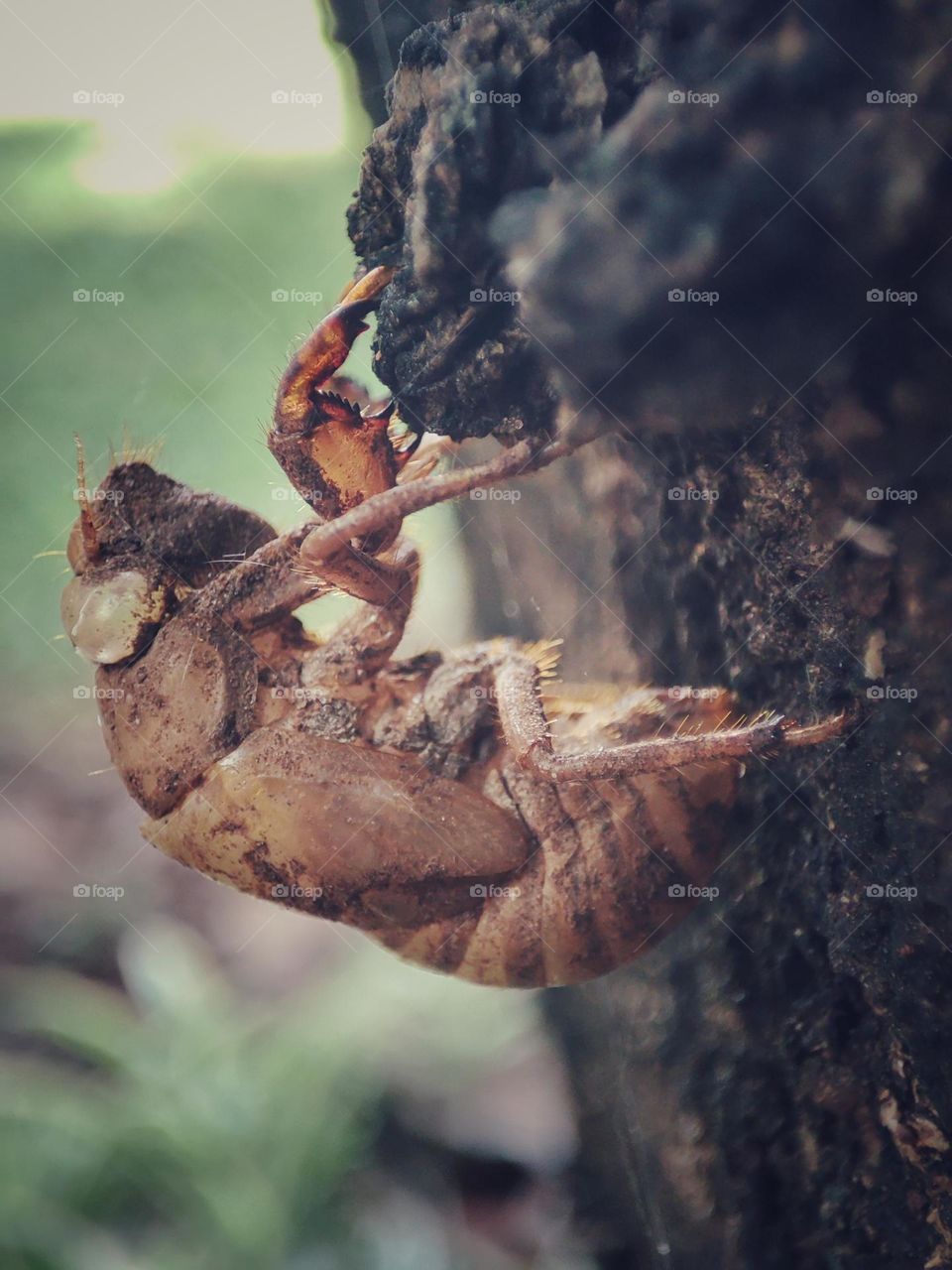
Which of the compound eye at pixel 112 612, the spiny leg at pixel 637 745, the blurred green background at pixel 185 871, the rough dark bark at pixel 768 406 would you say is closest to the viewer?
the rough dark bark at pixel 768 406

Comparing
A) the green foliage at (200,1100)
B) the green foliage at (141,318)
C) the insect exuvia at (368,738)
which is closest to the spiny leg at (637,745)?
the insect exuvia at (368,738)

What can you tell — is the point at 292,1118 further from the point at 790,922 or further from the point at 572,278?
the point at 572,278

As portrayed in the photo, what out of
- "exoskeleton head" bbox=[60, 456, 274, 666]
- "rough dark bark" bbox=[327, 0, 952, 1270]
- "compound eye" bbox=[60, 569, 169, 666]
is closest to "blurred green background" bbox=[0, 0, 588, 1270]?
"exoskeleton head" bbox=[60, 456, 274, 666]

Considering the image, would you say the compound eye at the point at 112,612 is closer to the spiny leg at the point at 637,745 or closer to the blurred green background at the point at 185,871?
the blurred green background at the point at 185,871

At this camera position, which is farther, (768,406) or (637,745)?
(637,745)

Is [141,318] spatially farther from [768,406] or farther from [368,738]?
[768,406]

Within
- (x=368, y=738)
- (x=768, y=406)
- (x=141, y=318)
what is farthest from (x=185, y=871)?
(x=768, y=406)
